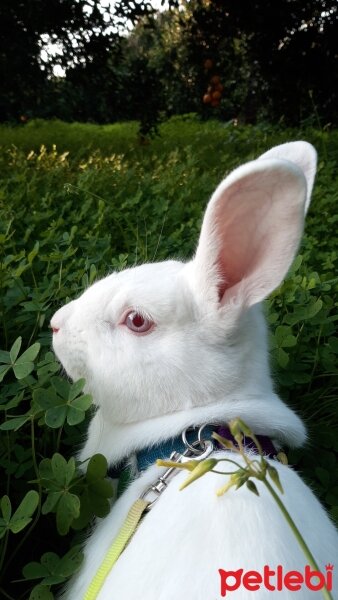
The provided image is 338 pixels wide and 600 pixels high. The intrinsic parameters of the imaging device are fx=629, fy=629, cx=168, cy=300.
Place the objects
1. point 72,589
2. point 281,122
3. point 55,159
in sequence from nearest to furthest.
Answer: point 72,589 < point 55,159 < point 281,122

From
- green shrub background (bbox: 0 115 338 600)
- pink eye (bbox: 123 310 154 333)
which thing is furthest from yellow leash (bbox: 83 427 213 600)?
pink eye (bbox: 123 310 154 333)

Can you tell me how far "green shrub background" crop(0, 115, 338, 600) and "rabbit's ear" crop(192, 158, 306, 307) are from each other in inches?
18.5

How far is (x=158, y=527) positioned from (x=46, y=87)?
9.24 m

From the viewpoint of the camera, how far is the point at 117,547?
1506 mm

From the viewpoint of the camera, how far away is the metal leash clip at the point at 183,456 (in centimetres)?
154

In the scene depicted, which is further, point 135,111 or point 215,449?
point 135,111

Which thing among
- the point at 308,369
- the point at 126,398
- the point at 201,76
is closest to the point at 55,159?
the point at 308,369

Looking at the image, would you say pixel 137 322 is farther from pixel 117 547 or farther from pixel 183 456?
pixel 117 547

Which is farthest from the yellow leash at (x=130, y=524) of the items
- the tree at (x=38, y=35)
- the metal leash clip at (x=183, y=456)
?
the tree at (x=38, y=35)

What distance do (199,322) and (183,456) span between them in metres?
0.36

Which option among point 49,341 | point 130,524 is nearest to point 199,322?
point 130,524

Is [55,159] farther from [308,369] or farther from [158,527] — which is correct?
[158,527]

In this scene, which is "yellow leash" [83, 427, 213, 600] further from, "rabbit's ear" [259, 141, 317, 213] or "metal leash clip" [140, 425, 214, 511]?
"rabbit's ear" [259, 141, 317, 213]

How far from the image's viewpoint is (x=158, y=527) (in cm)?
142
